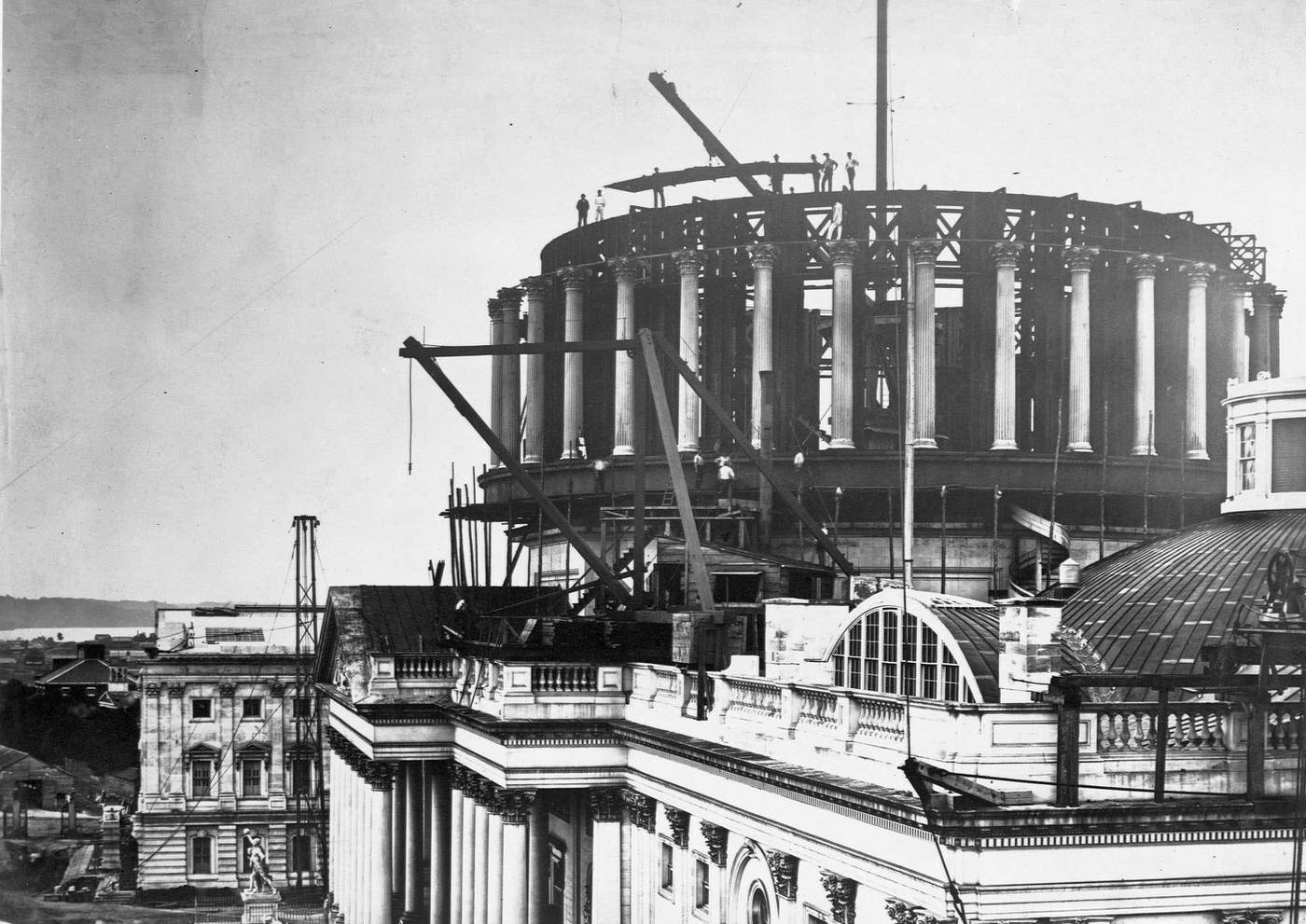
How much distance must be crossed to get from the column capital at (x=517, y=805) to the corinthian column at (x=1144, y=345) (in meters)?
31.4

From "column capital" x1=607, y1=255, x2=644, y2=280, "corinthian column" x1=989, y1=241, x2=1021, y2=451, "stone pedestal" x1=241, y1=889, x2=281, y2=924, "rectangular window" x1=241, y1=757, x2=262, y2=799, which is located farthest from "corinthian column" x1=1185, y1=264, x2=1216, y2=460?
"rectangular window" x1=241, y1=757, x2=262, y2=799

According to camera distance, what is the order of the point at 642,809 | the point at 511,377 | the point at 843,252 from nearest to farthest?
1. the point at 642,809
2. the point at 843,252
3. the point at 511,377

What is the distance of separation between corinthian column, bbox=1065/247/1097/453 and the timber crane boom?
11.8 metres

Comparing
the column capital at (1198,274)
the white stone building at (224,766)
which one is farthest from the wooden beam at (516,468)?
the white stone building at (224,766)

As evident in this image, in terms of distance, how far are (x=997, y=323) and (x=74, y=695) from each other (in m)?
→ 58.4

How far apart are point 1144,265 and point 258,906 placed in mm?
40874

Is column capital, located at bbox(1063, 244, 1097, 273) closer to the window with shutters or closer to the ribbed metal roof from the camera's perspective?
the ribbed metal roof

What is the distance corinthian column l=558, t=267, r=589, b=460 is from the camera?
66.1 m

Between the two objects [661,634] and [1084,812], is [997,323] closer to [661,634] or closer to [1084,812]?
[661,634]

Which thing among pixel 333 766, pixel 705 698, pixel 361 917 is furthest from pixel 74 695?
pixel 705 698

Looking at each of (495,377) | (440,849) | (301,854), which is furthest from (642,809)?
(301,854)

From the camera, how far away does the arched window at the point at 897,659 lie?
24.3 metres

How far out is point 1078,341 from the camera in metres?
60.2

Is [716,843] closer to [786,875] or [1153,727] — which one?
[786,875]
